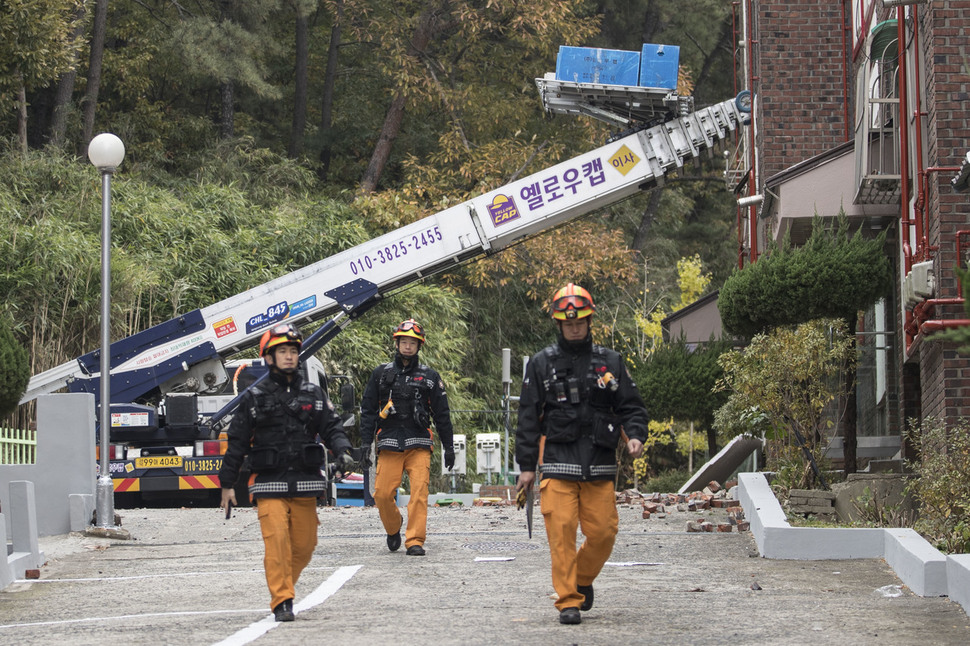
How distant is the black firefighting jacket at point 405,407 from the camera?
11508mm

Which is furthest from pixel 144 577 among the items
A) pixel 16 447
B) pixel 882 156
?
pixel 882 156

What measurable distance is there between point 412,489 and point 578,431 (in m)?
3.92

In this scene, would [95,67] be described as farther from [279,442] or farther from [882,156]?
[279,442]

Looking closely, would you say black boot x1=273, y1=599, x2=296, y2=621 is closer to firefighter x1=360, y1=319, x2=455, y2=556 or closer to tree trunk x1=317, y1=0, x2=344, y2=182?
firefighter x1=360, y1=319, x2=455, y2=556

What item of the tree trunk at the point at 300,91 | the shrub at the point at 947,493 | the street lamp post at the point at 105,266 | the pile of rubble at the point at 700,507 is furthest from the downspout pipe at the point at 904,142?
the tree trunk at the point at 300,91

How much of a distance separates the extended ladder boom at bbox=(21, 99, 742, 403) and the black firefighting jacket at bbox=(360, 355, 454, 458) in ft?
25.9

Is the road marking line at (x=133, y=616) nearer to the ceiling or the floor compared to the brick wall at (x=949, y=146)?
nearer to the floor

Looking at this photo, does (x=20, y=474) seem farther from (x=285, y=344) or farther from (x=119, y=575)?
(x=285, y=344)

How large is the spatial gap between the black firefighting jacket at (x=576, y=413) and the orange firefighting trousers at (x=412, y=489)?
3.68 metres

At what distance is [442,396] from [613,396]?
13.3 ft

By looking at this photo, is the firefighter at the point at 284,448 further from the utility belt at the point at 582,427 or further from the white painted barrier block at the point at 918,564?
the white painted barrier block at the point at 918,564

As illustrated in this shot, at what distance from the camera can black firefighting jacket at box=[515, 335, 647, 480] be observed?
767 centimetres

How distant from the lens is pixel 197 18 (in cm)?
3369

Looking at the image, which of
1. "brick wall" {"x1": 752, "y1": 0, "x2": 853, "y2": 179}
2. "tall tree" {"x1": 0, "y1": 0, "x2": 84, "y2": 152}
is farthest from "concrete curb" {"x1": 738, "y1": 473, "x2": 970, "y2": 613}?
"tall tree" {"x1": 0, "y1": 0, "x2": 84, "y2": 152}
